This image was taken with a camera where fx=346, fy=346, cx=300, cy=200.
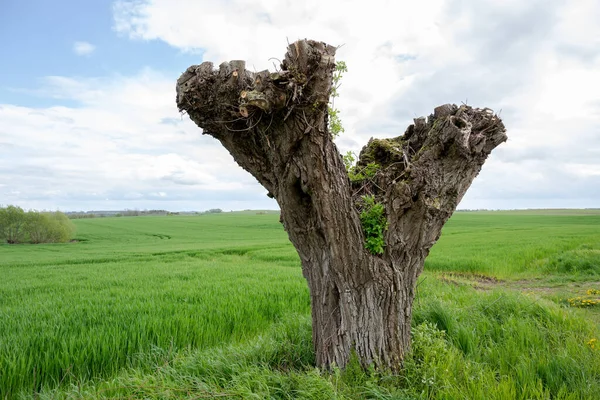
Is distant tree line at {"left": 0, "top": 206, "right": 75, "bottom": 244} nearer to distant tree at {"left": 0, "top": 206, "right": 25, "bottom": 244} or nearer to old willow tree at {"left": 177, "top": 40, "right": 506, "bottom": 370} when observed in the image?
distant tree at {"left": 0, "top": 206, "right": 25, "bottom": 244}

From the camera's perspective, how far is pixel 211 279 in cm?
1159

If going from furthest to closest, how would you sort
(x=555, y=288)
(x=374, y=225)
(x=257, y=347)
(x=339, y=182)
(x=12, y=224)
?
(x=12, y=224), (x=555, y=288), (x=257, y=347), (x=374, y=225), (x=339, y=182)

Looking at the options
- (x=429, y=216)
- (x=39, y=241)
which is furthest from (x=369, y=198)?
(x=39, y=241)

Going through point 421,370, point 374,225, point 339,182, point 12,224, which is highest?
point 339,182

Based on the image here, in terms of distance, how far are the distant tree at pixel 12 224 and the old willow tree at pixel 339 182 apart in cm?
5654

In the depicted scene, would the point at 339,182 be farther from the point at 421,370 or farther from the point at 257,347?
the point at 257,347

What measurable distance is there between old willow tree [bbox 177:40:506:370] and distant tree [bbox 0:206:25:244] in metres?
56.5

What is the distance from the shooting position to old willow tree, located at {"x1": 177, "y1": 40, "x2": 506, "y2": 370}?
10.0ft

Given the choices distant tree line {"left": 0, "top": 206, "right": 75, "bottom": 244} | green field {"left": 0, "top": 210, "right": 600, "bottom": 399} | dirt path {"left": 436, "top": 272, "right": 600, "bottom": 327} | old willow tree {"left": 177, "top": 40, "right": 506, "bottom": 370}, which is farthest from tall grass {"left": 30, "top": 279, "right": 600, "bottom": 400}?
distant tree line {"left": 0, "top": 206, "right": 75, "bottom": 244}

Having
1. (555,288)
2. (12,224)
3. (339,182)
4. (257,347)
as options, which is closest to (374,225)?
(339,182)

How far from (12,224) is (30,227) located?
231 centimetres

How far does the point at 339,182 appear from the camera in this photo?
3.47m

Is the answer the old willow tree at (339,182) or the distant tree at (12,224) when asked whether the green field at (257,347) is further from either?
the distant tree at (12,224)

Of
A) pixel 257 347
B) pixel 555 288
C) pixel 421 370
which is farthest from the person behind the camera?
pixel 555 288
